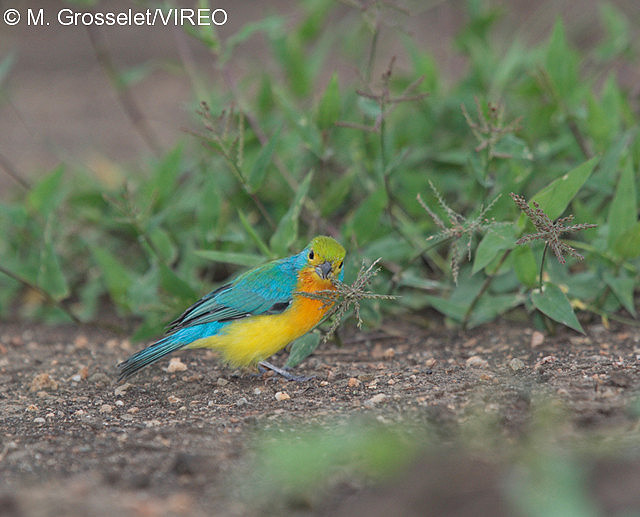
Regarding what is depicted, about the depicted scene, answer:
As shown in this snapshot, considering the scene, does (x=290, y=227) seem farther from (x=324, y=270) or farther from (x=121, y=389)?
(x=121, y=389)

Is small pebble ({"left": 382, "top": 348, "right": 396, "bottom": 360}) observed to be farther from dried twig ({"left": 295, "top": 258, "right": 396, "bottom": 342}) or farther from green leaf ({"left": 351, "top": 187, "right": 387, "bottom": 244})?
green leaf ({"left": 351, "top": 187, "right": 387, "bottom": 244})

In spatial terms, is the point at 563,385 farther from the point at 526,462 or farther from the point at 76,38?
the point at 76,38

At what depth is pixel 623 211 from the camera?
11.7 ft

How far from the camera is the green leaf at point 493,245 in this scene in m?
3.29

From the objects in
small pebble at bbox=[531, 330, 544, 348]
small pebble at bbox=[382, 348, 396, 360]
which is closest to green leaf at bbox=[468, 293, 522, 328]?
small pebble at bbox=[531, 330, 544, 348]

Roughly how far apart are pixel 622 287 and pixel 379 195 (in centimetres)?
126

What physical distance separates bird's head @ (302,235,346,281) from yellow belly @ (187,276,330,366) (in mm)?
128

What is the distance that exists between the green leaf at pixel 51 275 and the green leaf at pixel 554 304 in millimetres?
2488

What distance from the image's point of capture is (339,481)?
2.23m

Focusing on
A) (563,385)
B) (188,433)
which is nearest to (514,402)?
(563,385)

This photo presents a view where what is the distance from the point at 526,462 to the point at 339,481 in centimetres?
53

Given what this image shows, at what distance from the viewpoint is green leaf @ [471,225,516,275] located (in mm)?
3293

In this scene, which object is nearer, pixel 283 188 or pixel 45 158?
pixel 283 188

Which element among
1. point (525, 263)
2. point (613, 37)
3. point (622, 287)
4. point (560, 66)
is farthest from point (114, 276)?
point (613, 37)
